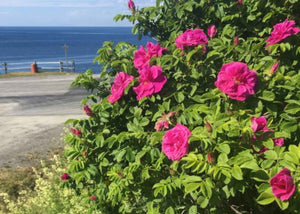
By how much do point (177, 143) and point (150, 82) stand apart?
1.62ft

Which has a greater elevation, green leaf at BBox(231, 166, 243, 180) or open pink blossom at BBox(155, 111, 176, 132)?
open pink blossom at BBox(155, 111, 176, 132)

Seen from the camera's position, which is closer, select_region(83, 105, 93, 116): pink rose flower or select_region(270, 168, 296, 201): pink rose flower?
select_region(270, 168, 296, 201): pink rose flower

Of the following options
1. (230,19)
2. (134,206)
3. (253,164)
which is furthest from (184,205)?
(230,19)

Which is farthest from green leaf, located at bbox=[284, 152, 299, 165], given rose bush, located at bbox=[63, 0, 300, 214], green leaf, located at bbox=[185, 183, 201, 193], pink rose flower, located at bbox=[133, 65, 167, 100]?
pink rose flower, located at bbox=[133, 65, 167, 100]

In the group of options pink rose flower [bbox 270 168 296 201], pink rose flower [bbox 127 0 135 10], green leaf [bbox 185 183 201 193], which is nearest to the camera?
pink rose flower [bbox 270 168 296 201]

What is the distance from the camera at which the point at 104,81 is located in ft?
8.95

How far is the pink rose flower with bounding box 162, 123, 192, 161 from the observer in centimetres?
173

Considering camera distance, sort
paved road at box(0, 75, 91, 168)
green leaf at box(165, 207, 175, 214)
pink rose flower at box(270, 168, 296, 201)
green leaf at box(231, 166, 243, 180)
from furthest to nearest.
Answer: paved road at box(0, 75, 91, 168), green leaf at box(165, 207, 175, 214), green leaf at box(231, 166, 243, 180), pink rose flower at box(270, 168, 296, 201)

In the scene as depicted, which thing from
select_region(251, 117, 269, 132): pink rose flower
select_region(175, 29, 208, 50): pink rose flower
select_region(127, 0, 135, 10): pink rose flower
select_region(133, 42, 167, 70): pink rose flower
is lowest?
select_region(251, 117, 269, 132): pink rose flower

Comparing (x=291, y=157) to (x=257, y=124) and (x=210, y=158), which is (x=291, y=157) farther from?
(x=210, y=158)

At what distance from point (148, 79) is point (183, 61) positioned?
35 centimetres

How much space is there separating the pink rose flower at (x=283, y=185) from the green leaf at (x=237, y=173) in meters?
0.15

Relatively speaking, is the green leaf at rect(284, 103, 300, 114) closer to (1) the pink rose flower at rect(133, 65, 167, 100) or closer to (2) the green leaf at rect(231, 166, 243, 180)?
(2) the green leaf at rect(231, 166, 243, 180)

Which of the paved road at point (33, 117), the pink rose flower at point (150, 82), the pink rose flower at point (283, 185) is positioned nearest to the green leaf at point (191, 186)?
the pink rose flower at point (283, 185)
